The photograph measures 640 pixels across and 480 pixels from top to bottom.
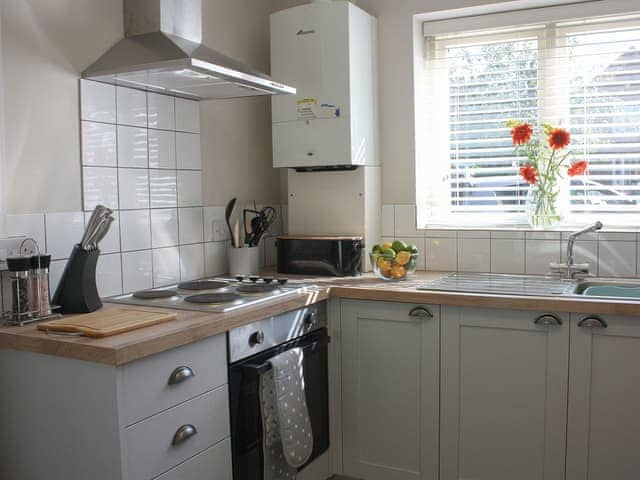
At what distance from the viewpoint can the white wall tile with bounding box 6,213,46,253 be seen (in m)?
2.00

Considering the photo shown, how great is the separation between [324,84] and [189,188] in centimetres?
76

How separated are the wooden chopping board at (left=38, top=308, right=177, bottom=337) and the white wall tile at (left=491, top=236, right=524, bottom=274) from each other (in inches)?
62.1

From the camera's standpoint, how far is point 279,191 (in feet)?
11.3

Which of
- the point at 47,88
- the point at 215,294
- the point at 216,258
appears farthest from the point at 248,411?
the point at 47,88

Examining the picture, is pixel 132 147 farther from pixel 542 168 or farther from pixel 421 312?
pixel 542 168

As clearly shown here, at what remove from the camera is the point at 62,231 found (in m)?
2.18

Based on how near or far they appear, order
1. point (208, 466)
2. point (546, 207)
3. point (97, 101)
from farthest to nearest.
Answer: point (546, 207)
point (97, 101)
point (208, 466)

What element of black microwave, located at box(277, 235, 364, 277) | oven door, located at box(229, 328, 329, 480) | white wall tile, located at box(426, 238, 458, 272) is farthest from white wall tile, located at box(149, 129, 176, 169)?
white wall tile, located at box(426, 238, 458, 272)

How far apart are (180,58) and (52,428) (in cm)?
116

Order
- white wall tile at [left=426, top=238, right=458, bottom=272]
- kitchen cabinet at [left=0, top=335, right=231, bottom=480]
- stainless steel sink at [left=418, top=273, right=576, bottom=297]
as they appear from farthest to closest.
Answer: white wall tile at [left=426, top=238, right=458, bottom=272] < stainless steel sink at [left=418, top=273, right=576, bottom=297] < kitchen cabinet at [left=0, top=335, right=231, bottom=480]

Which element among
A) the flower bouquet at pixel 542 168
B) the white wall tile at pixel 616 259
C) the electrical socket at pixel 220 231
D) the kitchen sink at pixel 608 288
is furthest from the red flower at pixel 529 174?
the electrical socket at pixel 220 231

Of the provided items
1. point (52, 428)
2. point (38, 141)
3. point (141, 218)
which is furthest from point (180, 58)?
point (52, 428)

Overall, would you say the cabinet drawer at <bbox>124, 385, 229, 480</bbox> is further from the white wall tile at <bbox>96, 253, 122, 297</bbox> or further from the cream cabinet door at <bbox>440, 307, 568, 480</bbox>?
the cream cabinet door at <bbox>440, 307, 568, 480</bbox>

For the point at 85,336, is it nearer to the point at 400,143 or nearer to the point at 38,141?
the point at 38,141
